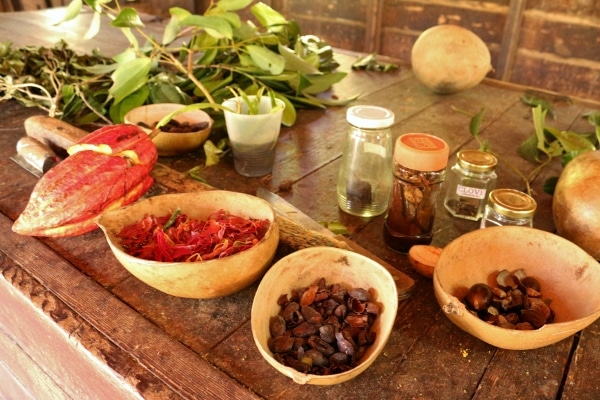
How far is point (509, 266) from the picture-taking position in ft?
2.58

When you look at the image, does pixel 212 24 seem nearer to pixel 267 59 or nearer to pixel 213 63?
pixel 267 59

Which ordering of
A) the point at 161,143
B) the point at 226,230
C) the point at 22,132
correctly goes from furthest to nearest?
the point at 22,132 → the point at 161,143 → the point at 226,230

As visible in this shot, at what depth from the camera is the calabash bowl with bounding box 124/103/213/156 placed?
1.16 m

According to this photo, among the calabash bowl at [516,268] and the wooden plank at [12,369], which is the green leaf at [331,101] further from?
the wooden plank at [12,369]

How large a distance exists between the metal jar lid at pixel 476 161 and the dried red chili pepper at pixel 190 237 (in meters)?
0.42

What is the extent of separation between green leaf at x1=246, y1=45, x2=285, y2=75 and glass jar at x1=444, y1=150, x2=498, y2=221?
0.62 metres

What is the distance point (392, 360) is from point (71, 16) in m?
1.11

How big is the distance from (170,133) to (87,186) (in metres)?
0.34

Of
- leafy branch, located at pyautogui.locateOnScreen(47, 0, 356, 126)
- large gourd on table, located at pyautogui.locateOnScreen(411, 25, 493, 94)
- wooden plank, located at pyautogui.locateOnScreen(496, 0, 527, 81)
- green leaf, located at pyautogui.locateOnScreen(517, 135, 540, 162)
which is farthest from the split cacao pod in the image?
wooden plank, located at pyautogui.locateOnScreen(496, 0, 527, 81)

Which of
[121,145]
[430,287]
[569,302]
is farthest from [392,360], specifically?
[121,145]

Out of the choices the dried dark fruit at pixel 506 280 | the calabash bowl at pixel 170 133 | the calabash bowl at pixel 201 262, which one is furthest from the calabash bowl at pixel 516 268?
the calabash bowl at pixel 170 133

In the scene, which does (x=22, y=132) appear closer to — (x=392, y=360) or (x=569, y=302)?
(x=392, y=360)

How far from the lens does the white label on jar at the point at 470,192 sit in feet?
3.13

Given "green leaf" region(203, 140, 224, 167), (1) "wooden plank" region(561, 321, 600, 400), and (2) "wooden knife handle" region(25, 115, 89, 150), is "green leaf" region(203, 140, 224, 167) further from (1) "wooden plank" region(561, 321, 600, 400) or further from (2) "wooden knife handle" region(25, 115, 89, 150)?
(1) "wooden plank" region(561, 321, 600, 400)
